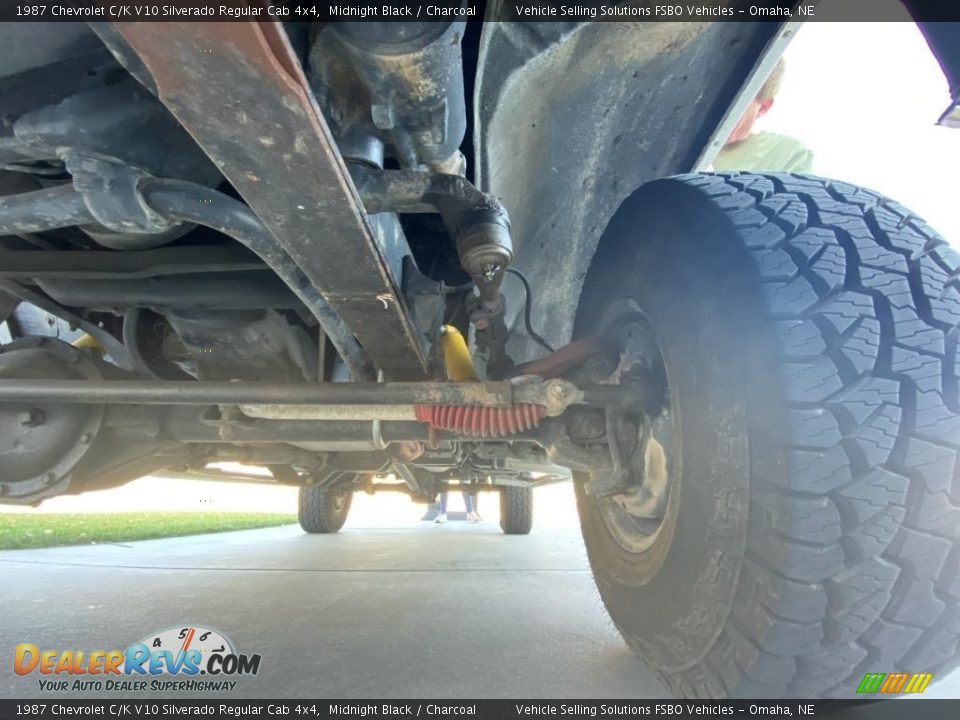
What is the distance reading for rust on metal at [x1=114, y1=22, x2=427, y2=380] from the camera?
1.42 ft

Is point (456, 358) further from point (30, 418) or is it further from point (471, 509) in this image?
point (471, 509)

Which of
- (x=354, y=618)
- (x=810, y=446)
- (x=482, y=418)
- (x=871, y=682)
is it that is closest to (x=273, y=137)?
(x=482, y=418)

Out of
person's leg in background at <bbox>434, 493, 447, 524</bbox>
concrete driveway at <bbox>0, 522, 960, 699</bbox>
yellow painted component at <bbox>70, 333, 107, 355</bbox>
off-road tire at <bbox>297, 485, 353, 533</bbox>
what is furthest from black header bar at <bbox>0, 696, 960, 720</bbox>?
person's leg in background at <bbox>434, 493, 447, 524</bbox>

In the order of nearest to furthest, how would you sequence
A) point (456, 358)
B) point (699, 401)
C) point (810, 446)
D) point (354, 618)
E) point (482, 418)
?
point (810, 446), point (699, 401), point (482, 418), point (456, 358), point (354, 618)

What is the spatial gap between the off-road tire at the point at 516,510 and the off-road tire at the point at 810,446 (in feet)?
11.5

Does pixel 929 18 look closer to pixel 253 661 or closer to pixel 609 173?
pixel 609 173

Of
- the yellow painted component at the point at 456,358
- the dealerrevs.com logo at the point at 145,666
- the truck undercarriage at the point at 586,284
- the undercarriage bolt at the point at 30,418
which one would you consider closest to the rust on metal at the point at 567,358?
the truck undercarriage at the point at 586,284

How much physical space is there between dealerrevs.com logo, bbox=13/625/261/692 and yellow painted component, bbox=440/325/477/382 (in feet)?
2.22

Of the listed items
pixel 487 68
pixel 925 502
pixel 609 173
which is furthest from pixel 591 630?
pixel 487 68

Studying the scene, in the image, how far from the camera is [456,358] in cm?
107

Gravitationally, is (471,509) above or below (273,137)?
below

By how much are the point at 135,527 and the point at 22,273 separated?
11.8ft

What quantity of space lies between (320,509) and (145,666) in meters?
2.99

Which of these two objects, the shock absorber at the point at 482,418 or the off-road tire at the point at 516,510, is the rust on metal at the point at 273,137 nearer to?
the shock absorber at the point at 482,418
